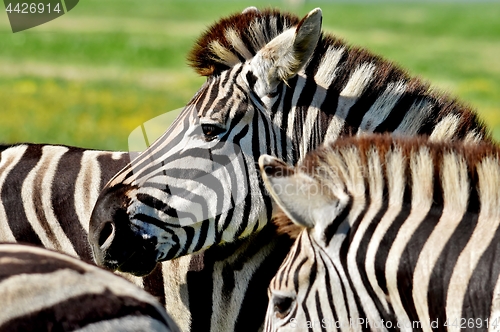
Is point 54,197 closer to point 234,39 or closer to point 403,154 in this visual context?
point 234,39

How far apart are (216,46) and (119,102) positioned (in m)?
16.4

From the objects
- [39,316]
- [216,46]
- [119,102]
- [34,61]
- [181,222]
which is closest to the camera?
[39,316]

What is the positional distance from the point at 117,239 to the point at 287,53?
155 cm

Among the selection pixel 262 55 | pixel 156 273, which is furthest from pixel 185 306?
pixel 262 55

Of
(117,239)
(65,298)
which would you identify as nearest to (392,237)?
(65,298)

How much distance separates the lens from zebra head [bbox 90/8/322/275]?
4398 mm

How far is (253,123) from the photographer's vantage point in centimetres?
452

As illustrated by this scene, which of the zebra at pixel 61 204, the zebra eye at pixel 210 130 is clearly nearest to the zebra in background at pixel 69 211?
the zebra at pixel 61 204

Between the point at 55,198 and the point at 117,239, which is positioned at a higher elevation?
the point at 55,198

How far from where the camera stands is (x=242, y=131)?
4500 millimetres

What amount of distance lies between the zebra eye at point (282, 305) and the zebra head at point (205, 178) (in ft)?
4.12

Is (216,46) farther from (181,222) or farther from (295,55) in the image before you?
(181,222)

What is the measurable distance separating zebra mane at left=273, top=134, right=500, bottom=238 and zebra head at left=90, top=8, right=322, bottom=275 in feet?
3.98

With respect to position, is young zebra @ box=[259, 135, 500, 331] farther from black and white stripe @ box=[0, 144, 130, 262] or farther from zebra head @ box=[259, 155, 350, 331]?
black and white stripe @ box=[0, 144, 130, 262]
